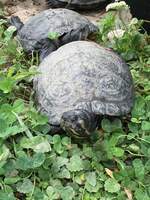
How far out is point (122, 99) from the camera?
7.88 ft

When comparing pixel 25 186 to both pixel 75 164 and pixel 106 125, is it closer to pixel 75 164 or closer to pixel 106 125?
pixel 75 164

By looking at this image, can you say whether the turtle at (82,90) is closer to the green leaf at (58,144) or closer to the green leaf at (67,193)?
the green leaf at (58,144)

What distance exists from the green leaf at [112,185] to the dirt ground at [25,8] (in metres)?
1.85

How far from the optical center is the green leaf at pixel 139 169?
213 centimetres

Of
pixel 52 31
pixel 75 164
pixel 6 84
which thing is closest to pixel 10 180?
pixel 75 164

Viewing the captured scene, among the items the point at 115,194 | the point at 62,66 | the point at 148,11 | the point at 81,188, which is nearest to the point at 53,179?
the point at 81,188

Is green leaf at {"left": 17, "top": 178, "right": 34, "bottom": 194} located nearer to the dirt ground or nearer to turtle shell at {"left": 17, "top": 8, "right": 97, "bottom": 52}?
turtle shell at {"left": 17, "top": 8, "right": 97, "bottom": 52}

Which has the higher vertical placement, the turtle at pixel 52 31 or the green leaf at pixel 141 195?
the turtle at pixel 52 31

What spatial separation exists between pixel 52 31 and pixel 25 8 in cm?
91

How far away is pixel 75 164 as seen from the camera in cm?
220

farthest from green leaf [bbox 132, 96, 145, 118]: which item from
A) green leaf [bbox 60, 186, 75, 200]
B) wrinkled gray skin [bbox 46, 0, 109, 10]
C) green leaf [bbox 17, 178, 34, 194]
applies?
wrinkled gray skin [bbox 46, 0, 109, 10]

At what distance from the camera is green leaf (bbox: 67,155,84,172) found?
7.14 feet

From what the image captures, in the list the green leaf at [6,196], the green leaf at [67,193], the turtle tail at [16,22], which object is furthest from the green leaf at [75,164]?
the turtle tail at [16,22]

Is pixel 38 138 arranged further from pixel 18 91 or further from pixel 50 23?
pixel 50 23
